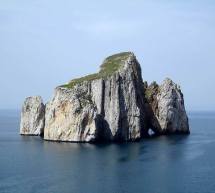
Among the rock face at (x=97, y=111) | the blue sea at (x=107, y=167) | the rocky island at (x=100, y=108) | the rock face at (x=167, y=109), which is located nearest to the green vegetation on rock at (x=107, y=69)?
the rocky island at (x=100, y=108)

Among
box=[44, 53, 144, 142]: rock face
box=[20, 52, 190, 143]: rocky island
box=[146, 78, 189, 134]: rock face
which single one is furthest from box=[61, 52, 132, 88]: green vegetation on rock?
box=[146, 78, 189, 134]: rock face

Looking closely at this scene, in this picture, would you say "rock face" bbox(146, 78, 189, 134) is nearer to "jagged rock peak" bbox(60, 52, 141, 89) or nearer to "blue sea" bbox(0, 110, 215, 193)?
"jagged rock peak" bbox(60, 52, 141, 89)

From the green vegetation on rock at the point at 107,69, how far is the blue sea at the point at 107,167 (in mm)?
20755

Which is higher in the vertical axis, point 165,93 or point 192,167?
point 165,93

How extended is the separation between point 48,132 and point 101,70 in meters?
25.5

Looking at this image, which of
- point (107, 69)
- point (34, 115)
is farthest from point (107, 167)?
point (34, 115)

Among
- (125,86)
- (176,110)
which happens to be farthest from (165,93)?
(125,86)

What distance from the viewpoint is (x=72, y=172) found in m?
104

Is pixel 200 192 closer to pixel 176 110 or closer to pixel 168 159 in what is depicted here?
pixel 168 159

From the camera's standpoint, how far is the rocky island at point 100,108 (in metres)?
145

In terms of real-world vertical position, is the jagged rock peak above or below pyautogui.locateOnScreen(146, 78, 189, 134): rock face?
above

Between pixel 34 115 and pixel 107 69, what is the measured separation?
94.9 ft

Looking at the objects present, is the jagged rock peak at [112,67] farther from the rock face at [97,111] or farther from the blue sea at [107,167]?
the blue sea at [107,167]

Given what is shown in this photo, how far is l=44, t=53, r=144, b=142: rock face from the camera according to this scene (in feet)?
474
